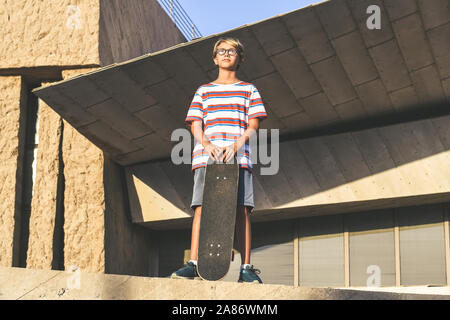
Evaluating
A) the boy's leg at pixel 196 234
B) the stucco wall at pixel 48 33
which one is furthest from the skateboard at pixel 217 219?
the stucco wall at pixel 48 33

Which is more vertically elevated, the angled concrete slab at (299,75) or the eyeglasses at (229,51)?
Answer: the angled concrete slab at (299,75)

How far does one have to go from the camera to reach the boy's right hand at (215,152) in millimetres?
6750

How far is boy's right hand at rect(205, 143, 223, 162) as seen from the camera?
6.75 metres

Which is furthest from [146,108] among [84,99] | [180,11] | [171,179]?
[180,11]

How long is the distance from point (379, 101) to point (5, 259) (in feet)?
24.7

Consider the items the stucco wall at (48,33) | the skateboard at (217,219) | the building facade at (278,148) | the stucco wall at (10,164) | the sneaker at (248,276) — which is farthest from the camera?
the stucco wall at (48,33)

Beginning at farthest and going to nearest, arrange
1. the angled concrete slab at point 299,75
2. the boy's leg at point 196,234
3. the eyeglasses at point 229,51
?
the angled concrete slab at point 299,75, the eyeglasses at point 229,51, the boy's leg at point 196,234

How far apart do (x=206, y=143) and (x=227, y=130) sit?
0.93 ft

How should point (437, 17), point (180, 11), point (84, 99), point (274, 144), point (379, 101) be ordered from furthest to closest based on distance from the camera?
1. point (180, 11)
2. point (274, 144)
3. point (379, 101)
4. point (84, 99)
5. point (437, 17)

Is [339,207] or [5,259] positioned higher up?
[339,207]

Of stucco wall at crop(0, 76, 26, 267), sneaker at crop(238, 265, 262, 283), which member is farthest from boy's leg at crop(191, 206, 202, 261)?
stucco wall at crop(0, 76, 26, 267)

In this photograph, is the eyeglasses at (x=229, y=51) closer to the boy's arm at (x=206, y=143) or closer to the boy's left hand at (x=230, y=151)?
the boy's arm at (x=206, y=143)

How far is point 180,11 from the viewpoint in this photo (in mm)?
19094

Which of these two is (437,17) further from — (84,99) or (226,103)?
(84,99)
